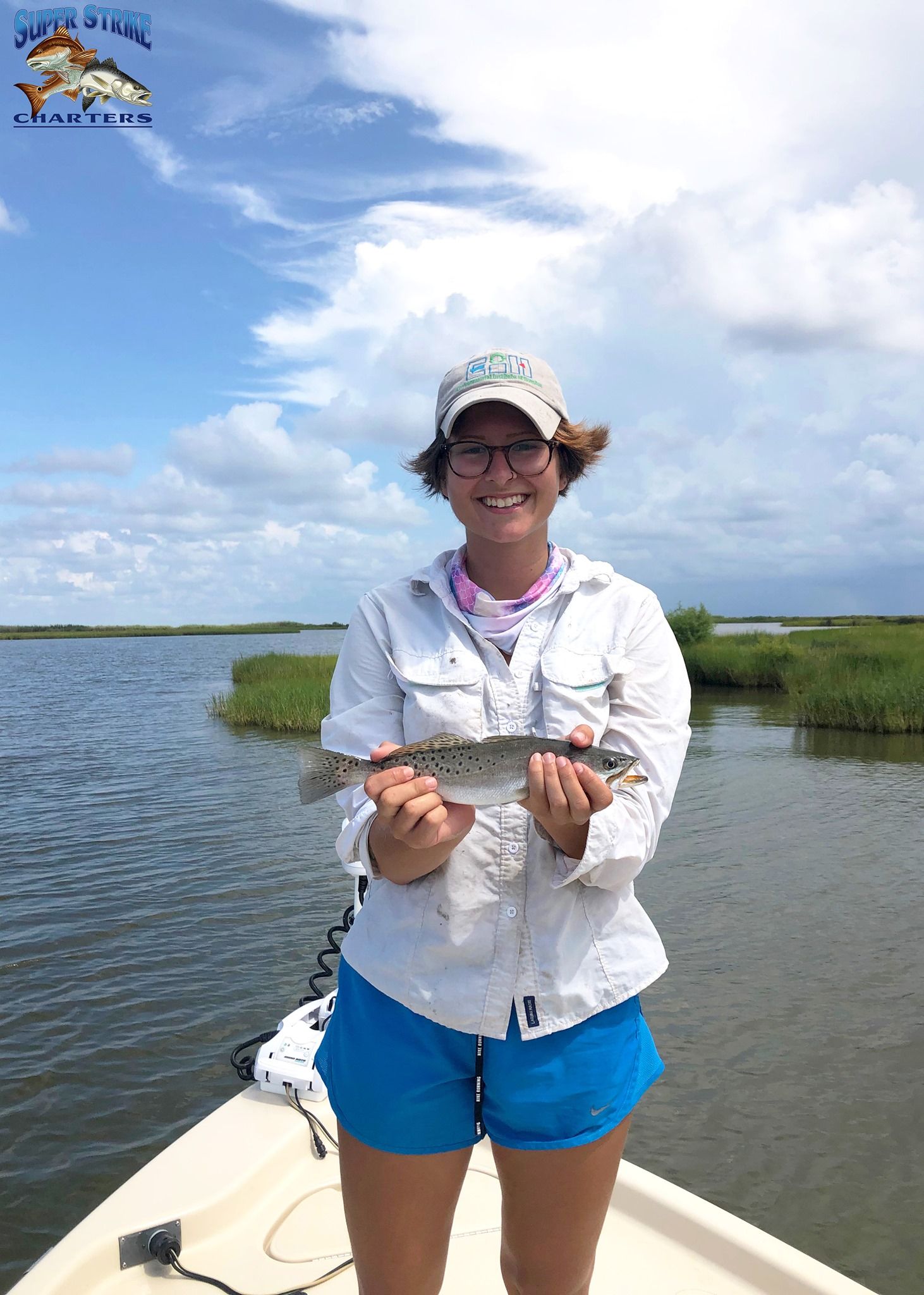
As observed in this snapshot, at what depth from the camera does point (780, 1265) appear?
3.56 metres

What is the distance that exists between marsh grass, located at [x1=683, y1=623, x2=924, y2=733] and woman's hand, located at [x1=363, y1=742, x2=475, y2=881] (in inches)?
1049

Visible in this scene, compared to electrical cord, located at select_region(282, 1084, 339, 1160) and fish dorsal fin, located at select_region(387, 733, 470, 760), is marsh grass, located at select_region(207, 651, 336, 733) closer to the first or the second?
electrical cord, located at select_region(282, 1084, 339, 1160)

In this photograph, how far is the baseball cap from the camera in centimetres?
252

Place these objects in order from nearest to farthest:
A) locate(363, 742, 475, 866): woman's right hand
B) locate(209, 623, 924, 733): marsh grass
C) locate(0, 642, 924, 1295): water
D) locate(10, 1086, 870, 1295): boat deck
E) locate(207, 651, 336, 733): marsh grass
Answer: locate(363, 742, 475, 866): woman's right hand < locate(10, 1086, 870, 1295): boat deck < locate(0, 642, 924, 1295): water < locate(209, 623, 924, 733): marsh grass < locate(207, 651, 336, 733): marsh grass

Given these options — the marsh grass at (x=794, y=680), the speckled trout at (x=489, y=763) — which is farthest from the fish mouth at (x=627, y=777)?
the marsh grass at (x=794, y=680)

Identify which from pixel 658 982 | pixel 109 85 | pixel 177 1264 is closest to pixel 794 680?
pixel 658 982

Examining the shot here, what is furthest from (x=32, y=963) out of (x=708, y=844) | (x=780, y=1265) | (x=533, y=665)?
(x=708, y=844)

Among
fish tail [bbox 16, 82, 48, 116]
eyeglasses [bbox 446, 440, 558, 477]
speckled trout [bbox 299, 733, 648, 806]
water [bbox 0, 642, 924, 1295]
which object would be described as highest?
fish tail [bbox 16, 82, 48, 116]

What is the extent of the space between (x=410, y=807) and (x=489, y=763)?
0.27m

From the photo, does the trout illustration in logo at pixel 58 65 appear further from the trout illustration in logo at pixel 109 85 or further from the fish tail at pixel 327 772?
the fish tail at pixel 327 772

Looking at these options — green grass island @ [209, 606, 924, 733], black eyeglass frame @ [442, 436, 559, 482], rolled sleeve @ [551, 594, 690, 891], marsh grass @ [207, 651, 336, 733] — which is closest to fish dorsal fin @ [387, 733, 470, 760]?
rolled sleeve @ [551, 594, 690, 891]

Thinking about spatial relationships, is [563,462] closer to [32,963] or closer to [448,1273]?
[448,1273]

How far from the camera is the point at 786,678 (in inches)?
1457

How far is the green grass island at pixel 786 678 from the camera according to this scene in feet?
86.5
